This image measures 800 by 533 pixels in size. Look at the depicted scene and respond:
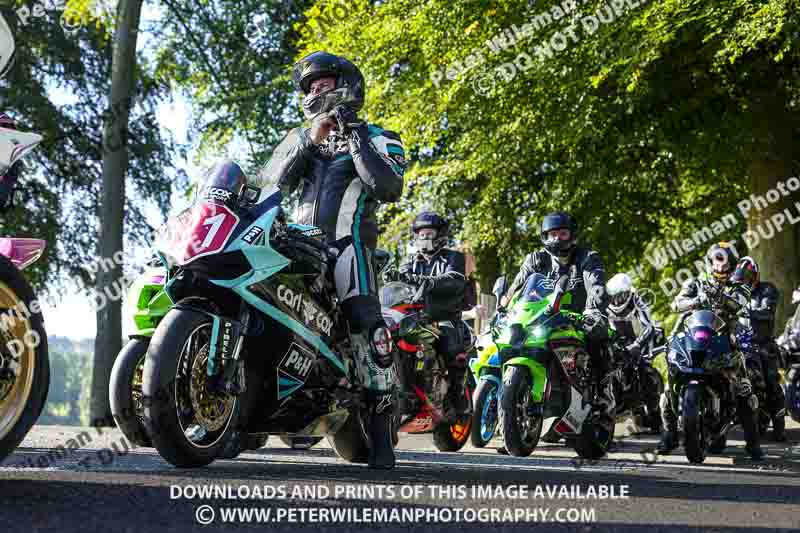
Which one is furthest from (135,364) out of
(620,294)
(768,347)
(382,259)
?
(768,347)

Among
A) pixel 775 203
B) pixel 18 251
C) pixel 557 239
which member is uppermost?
pixel 775 203

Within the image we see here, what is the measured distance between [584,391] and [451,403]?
1.38 metres

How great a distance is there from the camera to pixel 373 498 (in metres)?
5.09

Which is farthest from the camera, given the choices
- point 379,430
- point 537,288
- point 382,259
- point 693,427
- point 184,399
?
point 537,288

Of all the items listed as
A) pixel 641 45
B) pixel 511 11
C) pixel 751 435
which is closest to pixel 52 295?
pixel 511 11

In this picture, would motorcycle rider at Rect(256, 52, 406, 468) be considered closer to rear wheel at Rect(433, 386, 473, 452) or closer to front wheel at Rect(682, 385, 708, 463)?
front wheel at Rect(682, 385, 708, 463)

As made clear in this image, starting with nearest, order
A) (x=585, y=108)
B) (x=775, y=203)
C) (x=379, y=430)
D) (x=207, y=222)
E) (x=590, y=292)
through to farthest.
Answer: (x=207, y=222)
(x=379, y=430)
(x=590, y=292)
(x=585, y=108)
(x=775, y=203)

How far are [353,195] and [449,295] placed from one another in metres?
4.46

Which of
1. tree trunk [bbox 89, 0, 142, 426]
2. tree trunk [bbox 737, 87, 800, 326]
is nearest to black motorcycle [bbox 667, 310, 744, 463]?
tree trunk [bbox 737, 87, 800, 326]

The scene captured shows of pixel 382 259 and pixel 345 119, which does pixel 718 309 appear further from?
pixel 345 119

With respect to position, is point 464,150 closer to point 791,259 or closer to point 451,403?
point 791,259

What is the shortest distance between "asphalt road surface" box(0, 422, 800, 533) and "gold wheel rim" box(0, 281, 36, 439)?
333 millimetres

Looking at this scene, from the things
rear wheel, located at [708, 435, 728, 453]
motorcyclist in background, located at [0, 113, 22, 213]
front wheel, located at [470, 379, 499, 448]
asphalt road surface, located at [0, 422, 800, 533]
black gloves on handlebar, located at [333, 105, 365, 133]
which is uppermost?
black gloves on handlebar, located at [333, 105, 365, 133]

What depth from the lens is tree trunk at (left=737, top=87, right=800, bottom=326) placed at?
1786cm
